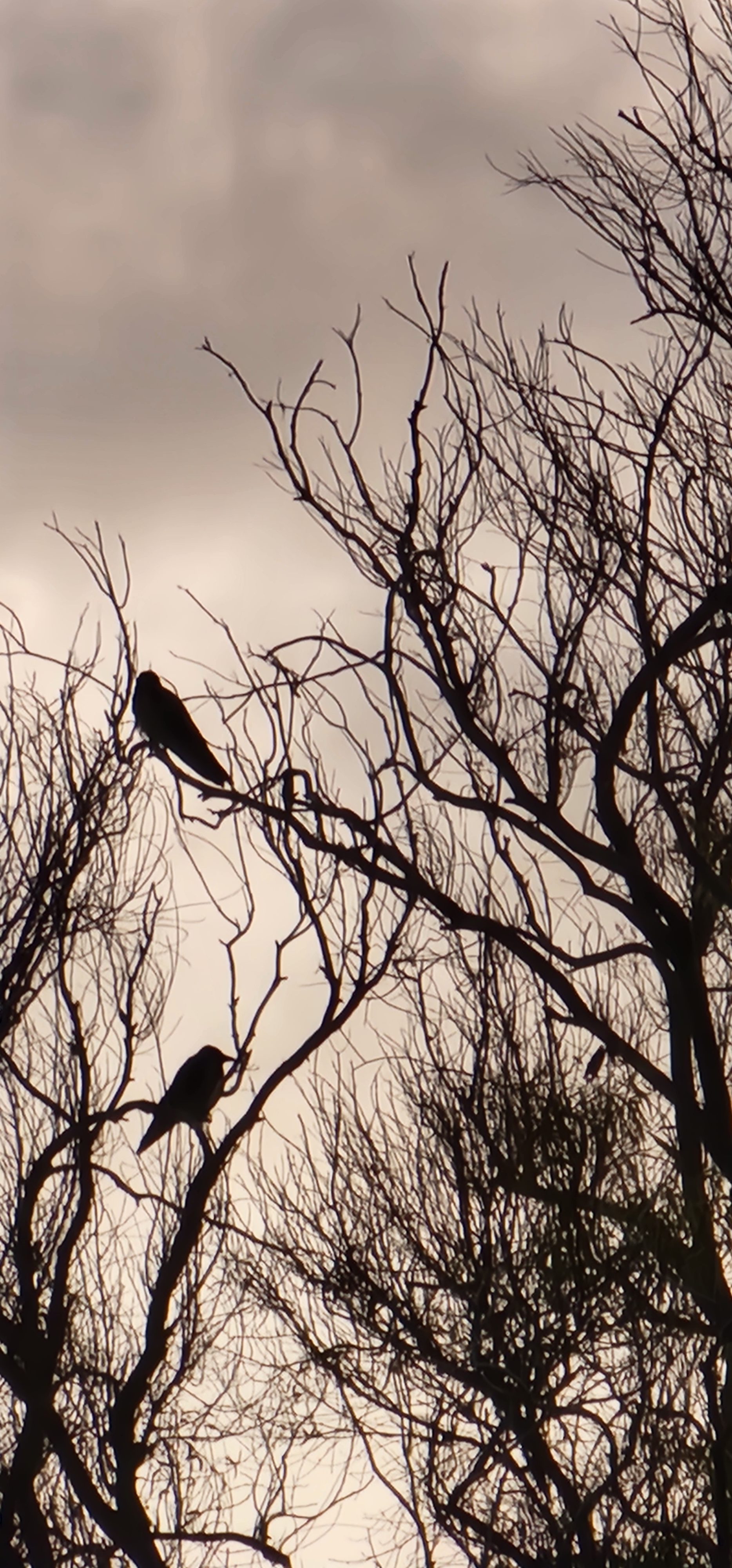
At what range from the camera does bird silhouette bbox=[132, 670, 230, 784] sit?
6.65m

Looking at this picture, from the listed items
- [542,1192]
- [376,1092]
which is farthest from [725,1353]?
[376,1092]

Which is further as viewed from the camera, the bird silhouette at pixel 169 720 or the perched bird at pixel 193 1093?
the perched bird at pixel 193 1093

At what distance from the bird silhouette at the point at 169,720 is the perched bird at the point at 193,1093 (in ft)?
4.74

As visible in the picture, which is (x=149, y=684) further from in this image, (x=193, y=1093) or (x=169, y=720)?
(x=193, y=1093)

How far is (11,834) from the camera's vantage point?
7.48 m

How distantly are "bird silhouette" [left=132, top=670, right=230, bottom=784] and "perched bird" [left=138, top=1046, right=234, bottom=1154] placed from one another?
4.74ft

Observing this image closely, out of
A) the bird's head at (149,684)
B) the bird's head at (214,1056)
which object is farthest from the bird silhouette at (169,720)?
the bird's head at (214,1056)

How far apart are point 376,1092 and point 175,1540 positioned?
2.58 meters

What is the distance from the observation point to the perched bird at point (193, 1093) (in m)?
7.16

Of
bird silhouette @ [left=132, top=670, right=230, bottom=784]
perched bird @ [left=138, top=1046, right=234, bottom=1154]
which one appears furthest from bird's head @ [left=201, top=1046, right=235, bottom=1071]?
bird silhouette @ [left=132, top=670, right=230, bottom=784]

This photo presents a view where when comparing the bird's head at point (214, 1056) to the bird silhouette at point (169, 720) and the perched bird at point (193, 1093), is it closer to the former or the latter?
the perched bird at point (193, 1093)

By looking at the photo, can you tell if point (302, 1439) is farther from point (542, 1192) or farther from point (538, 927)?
point (538, 927)

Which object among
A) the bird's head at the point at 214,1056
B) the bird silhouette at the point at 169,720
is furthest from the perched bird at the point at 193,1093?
the bird silhouette at the point at 169,720

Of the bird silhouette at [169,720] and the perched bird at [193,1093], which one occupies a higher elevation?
the bird silhouette at [169,720]
